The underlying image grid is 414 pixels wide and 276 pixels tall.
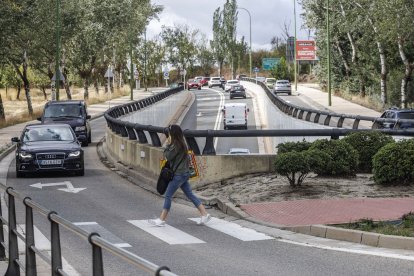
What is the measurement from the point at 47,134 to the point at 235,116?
34.4m

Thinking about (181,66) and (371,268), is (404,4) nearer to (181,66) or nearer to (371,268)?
(371,268)

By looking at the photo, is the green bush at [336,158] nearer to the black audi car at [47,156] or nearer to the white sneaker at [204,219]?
the white sneaker at [204,219]

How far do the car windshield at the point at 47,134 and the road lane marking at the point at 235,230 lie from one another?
34.7ft

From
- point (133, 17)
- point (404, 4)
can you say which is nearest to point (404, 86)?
point (404, 4)

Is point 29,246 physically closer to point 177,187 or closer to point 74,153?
point 177,187

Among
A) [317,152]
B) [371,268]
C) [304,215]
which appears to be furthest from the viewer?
[317,152]

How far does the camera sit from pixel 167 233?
13.4 m

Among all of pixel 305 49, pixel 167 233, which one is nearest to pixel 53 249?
pixel 167 233

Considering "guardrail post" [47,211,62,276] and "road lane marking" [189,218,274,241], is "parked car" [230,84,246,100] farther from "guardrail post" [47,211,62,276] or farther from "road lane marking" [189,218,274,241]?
"guardrail post" [47,211,62,276]

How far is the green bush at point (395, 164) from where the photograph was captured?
1630cm

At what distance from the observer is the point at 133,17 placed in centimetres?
8806

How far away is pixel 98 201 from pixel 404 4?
37.5 metres

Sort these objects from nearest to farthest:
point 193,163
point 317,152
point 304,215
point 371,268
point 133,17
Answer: point 371,268 → point 304,215 → point 193,163 → point 317,152 → point 133,17

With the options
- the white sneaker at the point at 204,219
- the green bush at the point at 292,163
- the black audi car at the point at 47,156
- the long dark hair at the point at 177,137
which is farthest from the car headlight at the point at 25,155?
the white sneaker at the point at 204,219
